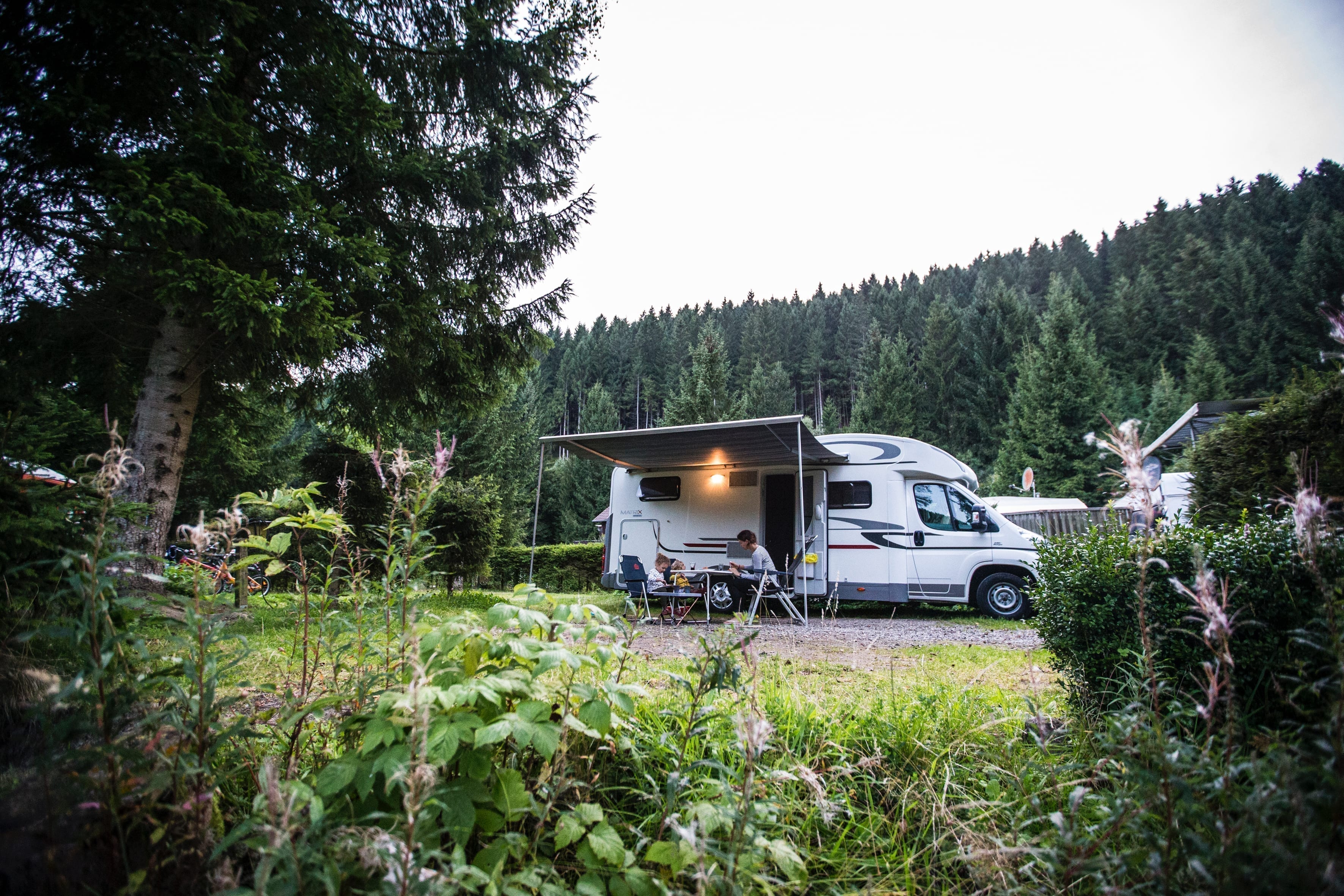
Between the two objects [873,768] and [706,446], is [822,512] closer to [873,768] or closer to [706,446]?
[706,446]

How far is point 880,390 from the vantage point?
3638 centimetres

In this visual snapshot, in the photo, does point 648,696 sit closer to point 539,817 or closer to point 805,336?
point 539,817

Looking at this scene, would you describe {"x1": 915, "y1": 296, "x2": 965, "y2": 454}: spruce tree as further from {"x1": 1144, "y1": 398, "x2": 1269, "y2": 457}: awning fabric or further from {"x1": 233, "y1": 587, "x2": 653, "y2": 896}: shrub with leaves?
{"x1": 233, "y1": 587, "x2": 653, "y2": 896}: shrub with leaves

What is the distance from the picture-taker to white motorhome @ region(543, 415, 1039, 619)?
327 inches

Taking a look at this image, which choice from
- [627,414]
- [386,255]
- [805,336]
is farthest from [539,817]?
[805,336]

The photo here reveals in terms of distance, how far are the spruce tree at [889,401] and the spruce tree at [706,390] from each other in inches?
414

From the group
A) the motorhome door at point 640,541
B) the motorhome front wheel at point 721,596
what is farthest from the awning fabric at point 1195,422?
the motorhome door at point 640,541

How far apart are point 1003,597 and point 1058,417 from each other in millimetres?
24383

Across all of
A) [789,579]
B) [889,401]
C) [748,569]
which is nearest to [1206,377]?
[889,401]

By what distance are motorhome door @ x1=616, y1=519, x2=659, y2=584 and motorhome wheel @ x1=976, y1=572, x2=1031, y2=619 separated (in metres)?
5.02

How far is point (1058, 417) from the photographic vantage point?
27812mm

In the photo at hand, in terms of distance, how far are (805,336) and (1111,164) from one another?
37490mm

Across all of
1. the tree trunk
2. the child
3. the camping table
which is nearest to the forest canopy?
the child

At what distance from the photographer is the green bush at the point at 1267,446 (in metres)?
3.71
